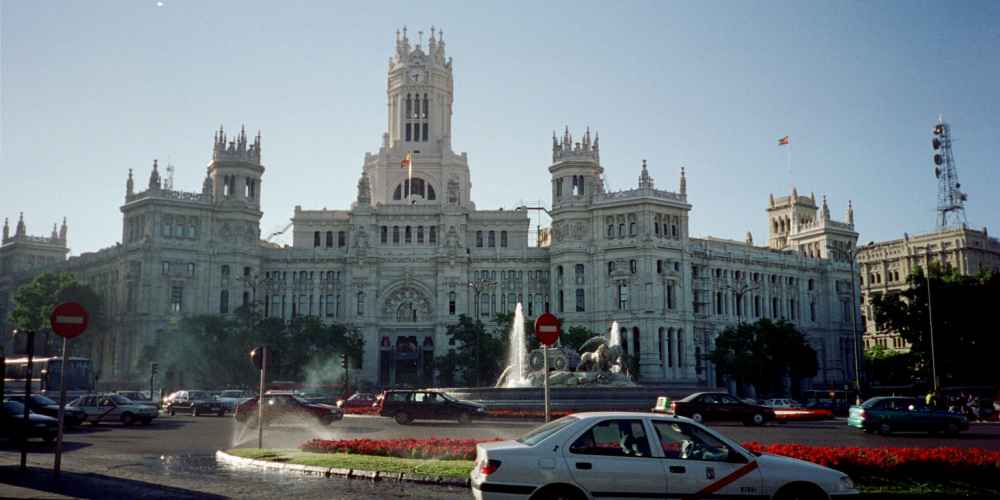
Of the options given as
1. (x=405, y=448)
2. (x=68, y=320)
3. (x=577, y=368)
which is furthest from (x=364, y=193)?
(x=68, y=320)

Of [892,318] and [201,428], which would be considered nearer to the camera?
[201,428]

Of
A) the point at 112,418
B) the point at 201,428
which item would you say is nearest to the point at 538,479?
the point at 201,428

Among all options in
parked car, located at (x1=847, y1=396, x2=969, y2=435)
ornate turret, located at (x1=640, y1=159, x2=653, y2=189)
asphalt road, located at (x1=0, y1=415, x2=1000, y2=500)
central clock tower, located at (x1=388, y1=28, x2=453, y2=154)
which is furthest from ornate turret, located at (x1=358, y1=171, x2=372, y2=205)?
parked car, located at (x1=847, y1=396, x2=969, y2=435)

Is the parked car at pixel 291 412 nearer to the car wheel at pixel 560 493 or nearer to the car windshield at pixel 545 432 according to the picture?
the car windshield at pixel 545 432

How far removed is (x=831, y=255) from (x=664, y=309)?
36.5m

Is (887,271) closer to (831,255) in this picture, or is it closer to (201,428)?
(831,255)

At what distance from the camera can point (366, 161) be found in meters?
111

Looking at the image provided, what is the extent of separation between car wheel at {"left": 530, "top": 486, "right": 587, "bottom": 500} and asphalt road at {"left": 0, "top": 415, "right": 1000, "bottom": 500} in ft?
14.8

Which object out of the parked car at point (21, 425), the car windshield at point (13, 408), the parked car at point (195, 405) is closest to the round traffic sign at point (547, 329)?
the parked car at point (21, 425)

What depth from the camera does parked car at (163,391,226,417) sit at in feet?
175

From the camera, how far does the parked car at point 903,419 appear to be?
110ft

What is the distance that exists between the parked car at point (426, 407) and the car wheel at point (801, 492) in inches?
1107

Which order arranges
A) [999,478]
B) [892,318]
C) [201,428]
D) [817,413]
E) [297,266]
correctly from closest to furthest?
[999,478] → [201,428] → [817,413] → [892,318] → [297,266]

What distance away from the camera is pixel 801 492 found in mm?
12992
